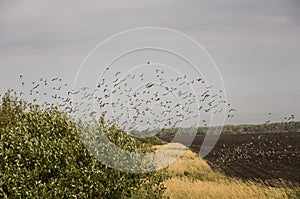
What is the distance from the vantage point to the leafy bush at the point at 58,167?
28.7m

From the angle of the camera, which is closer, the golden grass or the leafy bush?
the leafy bush

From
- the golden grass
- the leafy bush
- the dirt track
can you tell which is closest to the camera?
the leafy bush

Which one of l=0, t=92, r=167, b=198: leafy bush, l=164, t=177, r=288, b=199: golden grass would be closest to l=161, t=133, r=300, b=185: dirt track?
l=164, t=177, r=288, b=199: golden grass

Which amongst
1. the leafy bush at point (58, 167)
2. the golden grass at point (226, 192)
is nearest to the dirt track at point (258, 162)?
the golden grass at point (226, 192)

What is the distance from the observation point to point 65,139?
31.3 meters

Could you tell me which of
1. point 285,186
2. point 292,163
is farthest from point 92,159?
point 292,163

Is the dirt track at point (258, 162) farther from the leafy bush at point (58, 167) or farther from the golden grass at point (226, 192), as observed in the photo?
the leafy bush at point (58, 167)

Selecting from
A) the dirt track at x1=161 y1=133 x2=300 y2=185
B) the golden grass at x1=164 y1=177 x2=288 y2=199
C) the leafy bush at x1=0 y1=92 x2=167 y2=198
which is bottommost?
the dirt track at x1=161 y1=133 x2=300 y2=185

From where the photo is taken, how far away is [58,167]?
96.6 feet

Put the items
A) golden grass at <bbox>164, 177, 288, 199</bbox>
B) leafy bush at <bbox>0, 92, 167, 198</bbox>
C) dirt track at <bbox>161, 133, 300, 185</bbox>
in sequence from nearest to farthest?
1. leafy bush at <bbox>0, 92, 167, 198</bbox>
2. golden grass at <bbox>164, 177, 288, 199</bbox>
3. dirt track at <bbox>161, 133, 300, 185</bbox>

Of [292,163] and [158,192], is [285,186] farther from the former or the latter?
[292,163]

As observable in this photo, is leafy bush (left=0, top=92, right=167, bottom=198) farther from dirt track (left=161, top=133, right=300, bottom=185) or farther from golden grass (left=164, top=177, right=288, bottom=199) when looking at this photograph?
dirt track (left=161, top=133, right=300, bottom=185)

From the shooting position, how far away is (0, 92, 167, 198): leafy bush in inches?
1130

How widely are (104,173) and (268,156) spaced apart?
49.3 m
